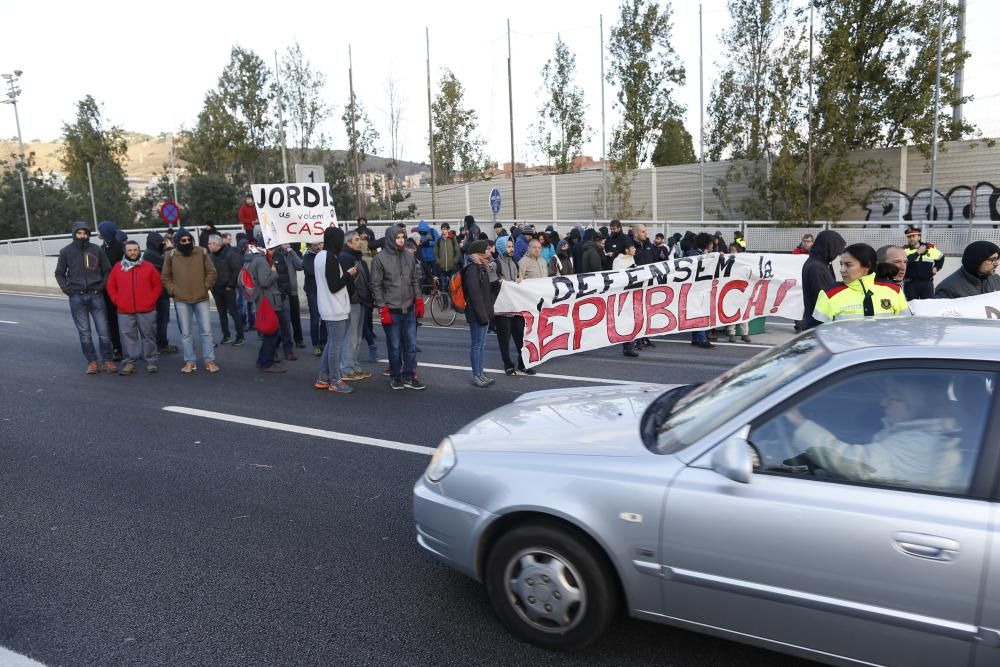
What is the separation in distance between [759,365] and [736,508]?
966 mm

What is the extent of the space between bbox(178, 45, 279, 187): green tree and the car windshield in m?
49.5

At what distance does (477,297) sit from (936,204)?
67.6 feet

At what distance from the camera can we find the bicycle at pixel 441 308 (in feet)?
46.0

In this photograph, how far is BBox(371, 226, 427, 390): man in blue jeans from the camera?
8539mm

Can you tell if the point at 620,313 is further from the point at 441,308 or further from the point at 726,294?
the point at 441,308

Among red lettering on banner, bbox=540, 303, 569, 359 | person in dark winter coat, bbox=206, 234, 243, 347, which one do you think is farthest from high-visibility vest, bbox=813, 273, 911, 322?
person in dark winter coat, bbox=206, 234, 243, 347

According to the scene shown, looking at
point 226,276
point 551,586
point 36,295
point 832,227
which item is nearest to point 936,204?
point 832,227

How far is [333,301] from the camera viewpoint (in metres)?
8.41

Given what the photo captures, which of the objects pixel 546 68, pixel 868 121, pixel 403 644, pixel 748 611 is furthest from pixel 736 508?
pixel 546 68

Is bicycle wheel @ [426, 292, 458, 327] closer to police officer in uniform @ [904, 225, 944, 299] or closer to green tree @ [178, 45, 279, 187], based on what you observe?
police officer in uniform @ [904, 225, 944, 299]

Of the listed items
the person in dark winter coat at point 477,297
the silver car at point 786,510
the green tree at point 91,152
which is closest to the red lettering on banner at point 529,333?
the person in dark winter coat at point 477,297

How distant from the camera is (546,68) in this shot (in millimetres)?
35125

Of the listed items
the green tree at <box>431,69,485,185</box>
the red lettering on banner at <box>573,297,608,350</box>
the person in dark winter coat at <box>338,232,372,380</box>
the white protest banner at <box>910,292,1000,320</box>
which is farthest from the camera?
the green tree at <box>431,69,485,185</box>

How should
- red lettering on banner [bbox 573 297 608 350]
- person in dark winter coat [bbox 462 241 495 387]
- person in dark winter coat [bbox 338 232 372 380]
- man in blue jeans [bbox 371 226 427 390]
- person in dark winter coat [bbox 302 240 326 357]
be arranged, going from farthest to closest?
person in dark winter coat [bbox 302 240 326 357]
red lettering on banner [bbox 573 297 608 350]
person in dark winter coat [bbox 338 232 372 380]
person in dark winter coat [bbox 462 241 495 387]
man in blue jeans [bbox 371 226 427 390]
